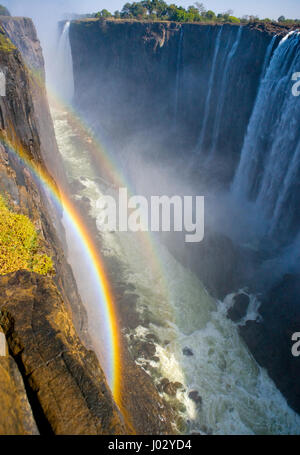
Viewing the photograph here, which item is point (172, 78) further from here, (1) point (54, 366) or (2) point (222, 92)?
(1) point (54, 366)

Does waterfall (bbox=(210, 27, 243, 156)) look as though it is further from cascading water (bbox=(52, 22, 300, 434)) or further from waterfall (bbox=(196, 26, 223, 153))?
cascading water (bbox=(52, 22, 300, 434))

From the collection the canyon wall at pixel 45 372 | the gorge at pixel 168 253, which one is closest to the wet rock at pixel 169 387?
the gorge at pixel 168 253

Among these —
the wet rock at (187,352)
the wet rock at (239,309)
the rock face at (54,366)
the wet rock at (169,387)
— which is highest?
the rock face at (54,366)

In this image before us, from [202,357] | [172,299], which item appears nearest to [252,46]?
[172,299]

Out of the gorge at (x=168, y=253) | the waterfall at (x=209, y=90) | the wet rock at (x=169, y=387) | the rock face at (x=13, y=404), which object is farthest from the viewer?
the waterfall at (x=209, y=90)

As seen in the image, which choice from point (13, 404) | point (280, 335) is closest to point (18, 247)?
point (13, 404)

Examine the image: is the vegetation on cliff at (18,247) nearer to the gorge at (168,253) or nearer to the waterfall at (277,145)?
the gorge at (168,253)

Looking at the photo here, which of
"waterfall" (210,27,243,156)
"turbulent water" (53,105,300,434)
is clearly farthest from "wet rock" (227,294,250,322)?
"waterfall" (210,27,243,156)
